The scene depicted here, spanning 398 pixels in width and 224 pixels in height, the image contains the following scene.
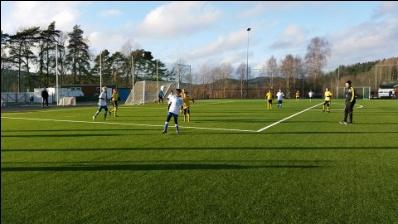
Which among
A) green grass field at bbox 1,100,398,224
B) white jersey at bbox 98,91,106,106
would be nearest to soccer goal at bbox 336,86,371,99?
white jersey at bbox 98,91,106,106

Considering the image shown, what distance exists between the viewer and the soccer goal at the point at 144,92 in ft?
157

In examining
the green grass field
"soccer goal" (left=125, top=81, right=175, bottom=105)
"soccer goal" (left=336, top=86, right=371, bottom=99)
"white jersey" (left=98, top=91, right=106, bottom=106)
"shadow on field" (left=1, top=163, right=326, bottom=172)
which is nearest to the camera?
the green grass field

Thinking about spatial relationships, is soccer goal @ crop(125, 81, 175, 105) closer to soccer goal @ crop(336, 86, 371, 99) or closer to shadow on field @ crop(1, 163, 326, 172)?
soccer goal @ crop(336, 86, 371, 99)

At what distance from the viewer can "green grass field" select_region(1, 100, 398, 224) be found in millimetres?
5613

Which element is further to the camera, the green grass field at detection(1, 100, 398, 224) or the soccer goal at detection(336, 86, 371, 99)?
the soccer goal at detection(336, 86, 371, 99)

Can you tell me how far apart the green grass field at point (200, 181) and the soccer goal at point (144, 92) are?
34429 millimetres

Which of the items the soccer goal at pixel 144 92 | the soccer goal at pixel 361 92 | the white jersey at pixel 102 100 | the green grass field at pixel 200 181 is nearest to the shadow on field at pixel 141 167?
the green grass field at pixel 200 181

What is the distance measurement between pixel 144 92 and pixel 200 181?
41779 millimetres

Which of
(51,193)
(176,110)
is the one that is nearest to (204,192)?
(51,193)

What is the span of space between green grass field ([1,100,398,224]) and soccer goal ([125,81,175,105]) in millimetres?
34429

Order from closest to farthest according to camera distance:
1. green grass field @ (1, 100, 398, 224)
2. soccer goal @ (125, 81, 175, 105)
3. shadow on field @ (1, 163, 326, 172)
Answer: green grass field @ (1, 100, 398, 224)
shadow on field @ (1, 163, 326, 172)
soccer goal @ (125, 81, 175, 105)

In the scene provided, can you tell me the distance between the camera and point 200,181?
7508mm

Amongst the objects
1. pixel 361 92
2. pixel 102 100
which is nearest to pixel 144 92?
pixel 102 100

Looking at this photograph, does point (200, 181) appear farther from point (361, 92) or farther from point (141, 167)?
point (361, 92)
